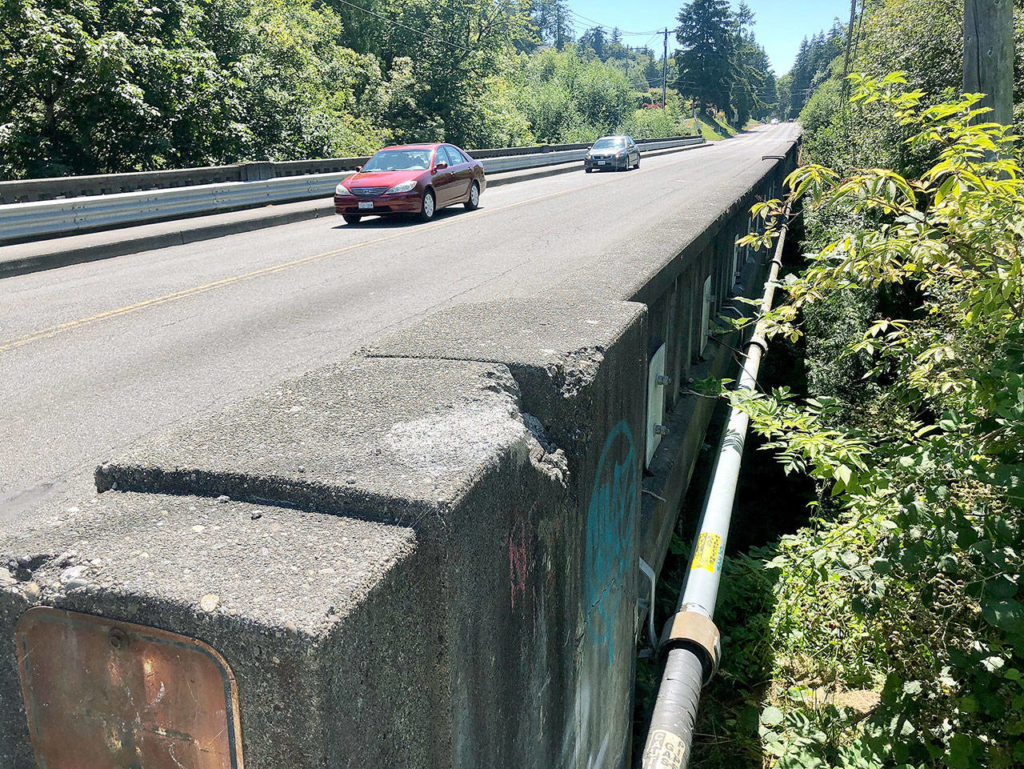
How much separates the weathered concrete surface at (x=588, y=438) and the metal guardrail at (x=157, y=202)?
1277cm

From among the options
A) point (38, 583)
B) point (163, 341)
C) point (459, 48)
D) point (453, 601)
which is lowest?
point (163, 341)

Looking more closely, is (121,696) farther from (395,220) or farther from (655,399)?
(395,220)

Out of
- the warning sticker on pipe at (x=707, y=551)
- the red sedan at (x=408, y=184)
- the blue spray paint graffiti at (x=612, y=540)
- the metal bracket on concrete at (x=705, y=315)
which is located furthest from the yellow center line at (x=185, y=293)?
the blue spray paint graffiti at (x=612, y=540)

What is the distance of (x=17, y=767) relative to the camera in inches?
62.1

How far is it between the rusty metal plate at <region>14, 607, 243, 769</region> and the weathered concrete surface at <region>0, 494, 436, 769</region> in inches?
1.2

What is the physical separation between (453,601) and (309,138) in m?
28.7

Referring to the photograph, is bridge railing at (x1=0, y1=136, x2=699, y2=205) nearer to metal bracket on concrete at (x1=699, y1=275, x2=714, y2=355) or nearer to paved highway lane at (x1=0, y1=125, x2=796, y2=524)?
paved highway lane at (x1=0, y1=125, x2=796, y2=524)

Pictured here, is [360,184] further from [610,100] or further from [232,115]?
[610,100]

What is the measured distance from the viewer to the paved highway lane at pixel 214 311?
5340 mm

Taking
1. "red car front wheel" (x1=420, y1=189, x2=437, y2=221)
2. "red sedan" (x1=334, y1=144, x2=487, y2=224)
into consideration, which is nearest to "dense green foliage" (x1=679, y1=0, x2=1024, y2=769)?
"red sedan" (x1=334, y1=144, x2=487, y2=224)

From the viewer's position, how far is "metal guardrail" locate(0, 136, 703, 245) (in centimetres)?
1359

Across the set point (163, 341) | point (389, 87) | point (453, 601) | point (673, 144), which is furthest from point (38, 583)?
point (673, 144)

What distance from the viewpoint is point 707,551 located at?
4648mm

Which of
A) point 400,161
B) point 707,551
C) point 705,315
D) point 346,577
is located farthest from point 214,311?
point 400,161
